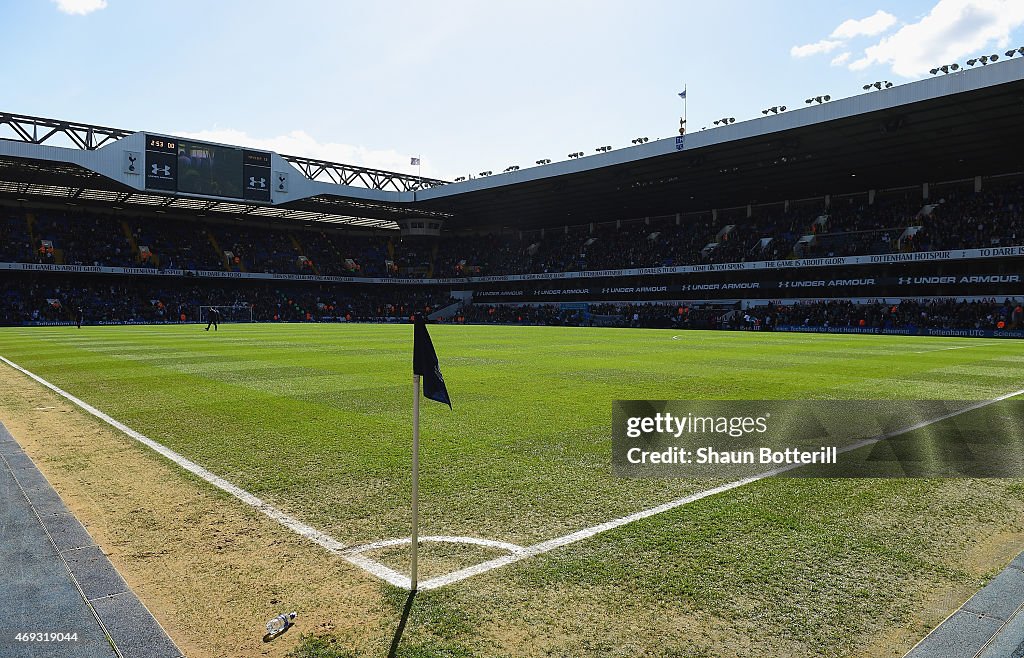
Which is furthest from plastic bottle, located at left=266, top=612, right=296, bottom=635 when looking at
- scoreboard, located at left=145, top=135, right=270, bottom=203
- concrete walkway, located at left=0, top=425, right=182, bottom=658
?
scoreboard, located at left=145, top=135, right=270, bottom=203

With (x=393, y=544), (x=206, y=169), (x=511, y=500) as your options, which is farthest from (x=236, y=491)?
(x=206, y=169)

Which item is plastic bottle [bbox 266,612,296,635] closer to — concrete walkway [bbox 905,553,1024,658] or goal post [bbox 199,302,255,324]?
concrete walkway [bbox 905,553,1024,658]

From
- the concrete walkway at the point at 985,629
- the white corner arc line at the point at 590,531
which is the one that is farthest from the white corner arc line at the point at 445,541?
the concrete walkway at the point at 985,629

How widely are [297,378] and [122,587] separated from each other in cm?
1020

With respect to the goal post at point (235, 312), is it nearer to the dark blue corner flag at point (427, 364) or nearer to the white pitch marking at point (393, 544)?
the white pitch marking at point (393, 544)

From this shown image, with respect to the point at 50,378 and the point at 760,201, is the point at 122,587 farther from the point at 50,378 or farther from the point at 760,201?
the point at 760,201

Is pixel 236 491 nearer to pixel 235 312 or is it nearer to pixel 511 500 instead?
pixel 511 500

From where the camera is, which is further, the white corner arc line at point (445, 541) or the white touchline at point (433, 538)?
the white corner arc line at point (445, 541)

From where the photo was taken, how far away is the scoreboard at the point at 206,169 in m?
47.9

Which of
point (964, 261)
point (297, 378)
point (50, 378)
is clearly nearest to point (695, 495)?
point (297, 378)

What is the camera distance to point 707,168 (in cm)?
4650

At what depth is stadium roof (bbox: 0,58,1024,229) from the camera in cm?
3391

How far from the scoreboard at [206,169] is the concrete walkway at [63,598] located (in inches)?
1993

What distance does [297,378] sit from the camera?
13695 mm
